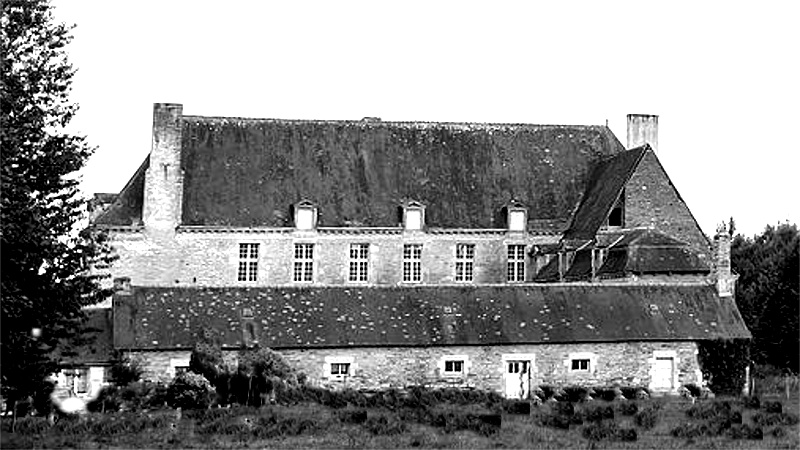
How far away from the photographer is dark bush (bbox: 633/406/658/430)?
75.9 ft

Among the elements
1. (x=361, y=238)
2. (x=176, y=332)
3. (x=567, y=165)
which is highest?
(x=567, y=165)

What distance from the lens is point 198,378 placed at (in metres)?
26.6

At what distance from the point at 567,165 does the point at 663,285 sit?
40.7 ft

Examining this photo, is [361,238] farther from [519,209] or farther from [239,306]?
[239,306]

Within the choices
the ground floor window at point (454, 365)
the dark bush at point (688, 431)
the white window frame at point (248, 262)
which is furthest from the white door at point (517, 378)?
the white window frame at point (248, 262)

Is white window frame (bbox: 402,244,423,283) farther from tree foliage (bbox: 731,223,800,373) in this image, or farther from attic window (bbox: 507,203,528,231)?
tree foliage (bbox: 731,223,800,373)

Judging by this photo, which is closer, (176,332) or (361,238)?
(176,332)

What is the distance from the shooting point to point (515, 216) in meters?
44.6

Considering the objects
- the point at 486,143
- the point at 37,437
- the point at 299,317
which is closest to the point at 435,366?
the point at 299,317

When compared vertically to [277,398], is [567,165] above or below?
above

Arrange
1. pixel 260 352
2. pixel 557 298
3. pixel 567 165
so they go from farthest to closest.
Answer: pixel 567 165 < pixel 557 298 < pixel 260 352

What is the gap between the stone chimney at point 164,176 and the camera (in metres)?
41.6

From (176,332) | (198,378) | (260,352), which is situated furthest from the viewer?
(176,332)

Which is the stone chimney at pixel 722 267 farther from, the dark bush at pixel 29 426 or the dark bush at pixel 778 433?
the dark bush at pixel 29 426
